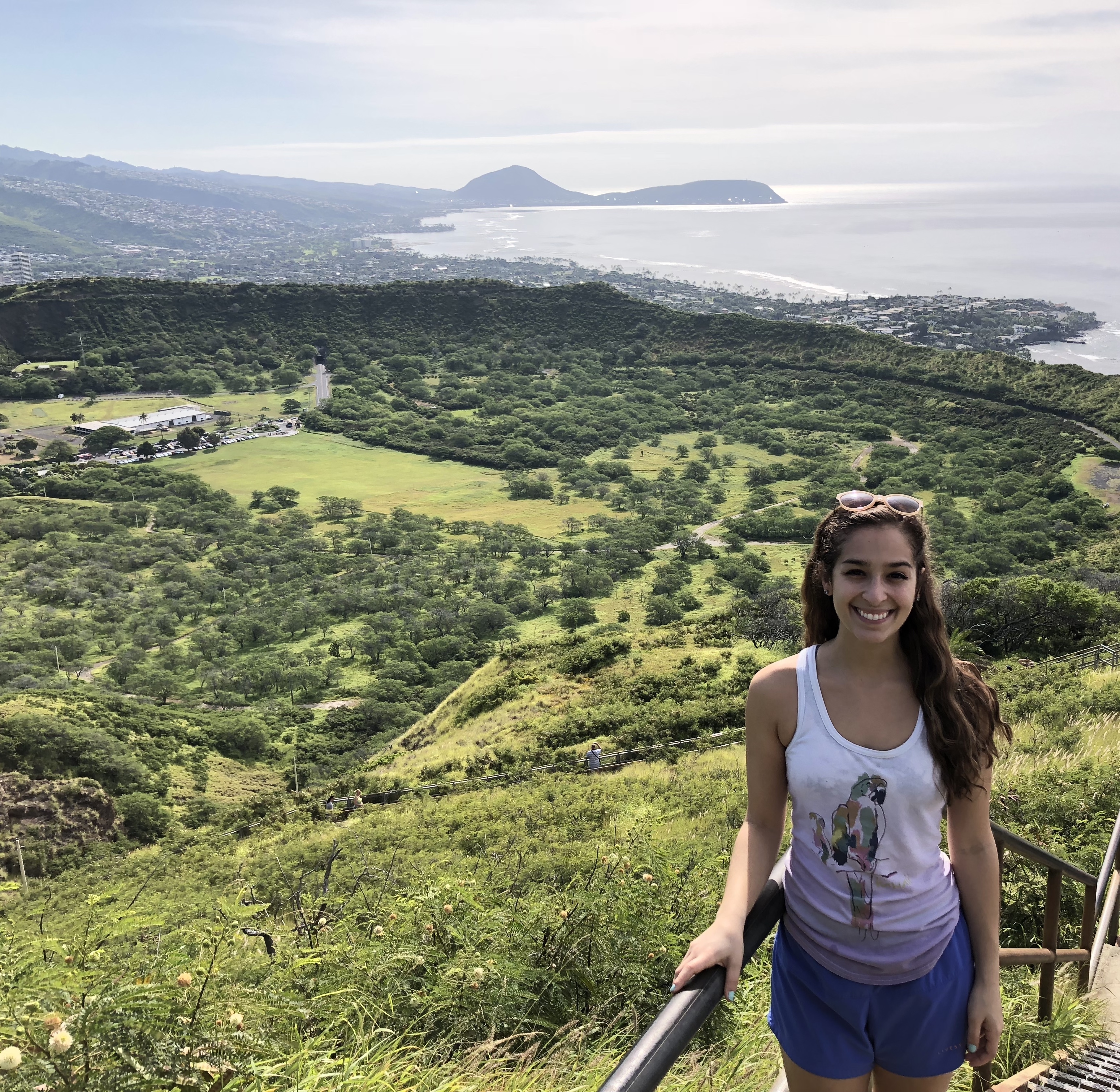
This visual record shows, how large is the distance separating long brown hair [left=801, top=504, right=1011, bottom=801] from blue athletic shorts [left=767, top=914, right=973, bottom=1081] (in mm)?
333

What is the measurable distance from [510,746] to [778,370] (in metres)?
61.1

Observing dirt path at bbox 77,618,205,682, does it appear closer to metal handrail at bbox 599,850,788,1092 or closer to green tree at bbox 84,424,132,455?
metal handrail at bbox 599,850,788,1092

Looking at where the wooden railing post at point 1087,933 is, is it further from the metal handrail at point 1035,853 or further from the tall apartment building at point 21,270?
the tall apartment building at point 21,270

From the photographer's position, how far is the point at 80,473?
4550 centimetres

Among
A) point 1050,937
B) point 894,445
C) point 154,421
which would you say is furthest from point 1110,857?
point 154,421

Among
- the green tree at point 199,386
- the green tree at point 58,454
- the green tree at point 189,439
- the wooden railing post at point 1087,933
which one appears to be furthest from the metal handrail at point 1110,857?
the green tree at point 199,386

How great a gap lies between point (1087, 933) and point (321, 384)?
7085cm

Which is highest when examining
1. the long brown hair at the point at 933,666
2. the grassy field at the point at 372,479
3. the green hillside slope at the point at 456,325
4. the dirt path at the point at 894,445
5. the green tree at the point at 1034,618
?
the green hillside slope at the point at 456,325

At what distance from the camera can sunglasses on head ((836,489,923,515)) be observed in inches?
62.1

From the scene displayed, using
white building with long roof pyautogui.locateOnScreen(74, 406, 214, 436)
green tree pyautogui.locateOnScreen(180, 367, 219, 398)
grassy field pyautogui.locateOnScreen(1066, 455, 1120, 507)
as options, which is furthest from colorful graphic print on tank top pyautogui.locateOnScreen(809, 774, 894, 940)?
green tree pyautogui.locateOnScreen(180, 367, 219, 398)

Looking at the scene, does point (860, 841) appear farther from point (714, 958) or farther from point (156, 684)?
point (156, 684)

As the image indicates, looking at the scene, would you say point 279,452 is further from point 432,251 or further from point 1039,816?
point 432,251

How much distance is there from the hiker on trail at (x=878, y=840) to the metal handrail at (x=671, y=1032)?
7.1 inches

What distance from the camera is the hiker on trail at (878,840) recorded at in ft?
4.76
